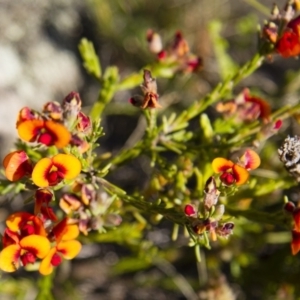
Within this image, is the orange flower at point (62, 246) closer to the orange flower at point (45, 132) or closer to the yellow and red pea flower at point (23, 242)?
the yellow and red pea flower at point (23, 242)

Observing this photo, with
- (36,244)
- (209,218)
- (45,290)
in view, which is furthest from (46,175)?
(45,290)

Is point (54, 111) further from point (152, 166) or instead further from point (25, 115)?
point (152, 166)

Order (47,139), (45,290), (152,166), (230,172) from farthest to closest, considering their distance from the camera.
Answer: (45,290) → (152,166) → (230,172) → (47,139)

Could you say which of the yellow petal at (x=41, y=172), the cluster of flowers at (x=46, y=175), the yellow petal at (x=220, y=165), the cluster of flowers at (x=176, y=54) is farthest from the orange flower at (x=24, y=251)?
the cluster of flowers at (x=176, y=54)

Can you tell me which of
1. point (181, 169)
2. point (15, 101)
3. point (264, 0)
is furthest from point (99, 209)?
point (264, 0)

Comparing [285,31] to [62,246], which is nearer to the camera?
[62,246]

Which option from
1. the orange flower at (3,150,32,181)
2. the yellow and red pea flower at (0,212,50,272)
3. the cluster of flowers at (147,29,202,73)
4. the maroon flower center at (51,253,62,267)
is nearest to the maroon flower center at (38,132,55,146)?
the orange flower at (3,150,32,181)
